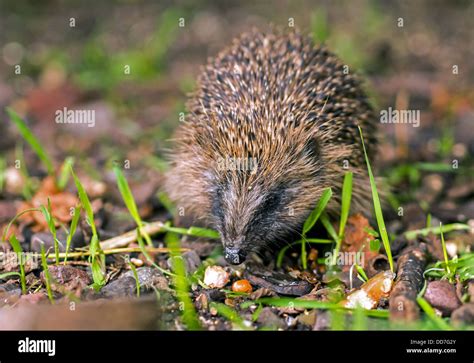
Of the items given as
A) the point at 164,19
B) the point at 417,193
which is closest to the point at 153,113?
the point at 164,19

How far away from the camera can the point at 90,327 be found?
4.43m

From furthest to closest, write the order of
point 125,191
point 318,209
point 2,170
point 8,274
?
point 2,170 < point 125,191 < point 318,209 < point 8,274

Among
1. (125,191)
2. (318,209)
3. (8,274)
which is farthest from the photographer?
(125,191)

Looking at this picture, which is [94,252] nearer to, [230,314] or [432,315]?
[230,314]

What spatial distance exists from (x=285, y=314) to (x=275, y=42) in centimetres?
280

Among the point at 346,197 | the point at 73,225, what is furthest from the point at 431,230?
the point at 73,225
